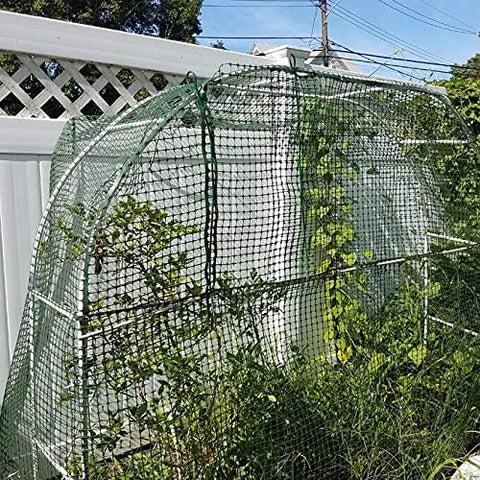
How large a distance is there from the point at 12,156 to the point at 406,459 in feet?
6.93

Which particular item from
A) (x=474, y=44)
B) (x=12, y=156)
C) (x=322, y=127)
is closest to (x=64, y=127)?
(x=12, y=156)

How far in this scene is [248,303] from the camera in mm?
2381

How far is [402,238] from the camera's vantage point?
3.71m

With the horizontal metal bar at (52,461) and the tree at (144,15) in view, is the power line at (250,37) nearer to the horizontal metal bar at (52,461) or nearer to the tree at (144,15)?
the tree at (144,15)

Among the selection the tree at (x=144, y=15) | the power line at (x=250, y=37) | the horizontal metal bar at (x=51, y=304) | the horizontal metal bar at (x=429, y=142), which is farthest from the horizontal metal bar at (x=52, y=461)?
the power line at (x=250, y=37)

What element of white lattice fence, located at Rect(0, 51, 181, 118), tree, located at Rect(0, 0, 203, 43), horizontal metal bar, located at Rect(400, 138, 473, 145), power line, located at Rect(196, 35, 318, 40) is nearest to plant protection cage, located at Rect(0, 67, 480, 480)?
horizontal metal bar, located at Rect(400, 138, 473, 145)

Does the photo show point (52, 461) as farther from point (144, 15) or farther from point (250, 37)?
point (250, 37)

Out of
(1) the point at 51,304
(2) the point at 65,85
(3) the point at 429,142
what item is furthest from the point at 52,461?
(3) the point at 429,142

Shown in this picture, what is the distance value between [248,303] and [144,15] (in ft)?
59.5

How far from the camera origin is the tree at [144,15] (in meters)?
16.4

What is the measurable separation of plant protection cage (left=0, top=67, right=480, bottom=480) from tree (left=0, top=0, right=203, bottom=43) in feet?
48.0

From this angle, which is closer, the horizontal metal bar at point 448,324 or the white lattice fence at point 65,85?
the white lattice fence at point 65,85

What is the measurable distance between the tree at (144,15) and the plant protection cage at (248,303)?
48.0 ft

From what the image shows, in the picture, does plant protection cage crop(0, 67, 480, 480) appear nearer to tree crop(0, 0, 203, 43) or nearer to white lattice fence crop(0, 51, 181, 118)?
white lattice fence crop(0, 51, 181, 118)
